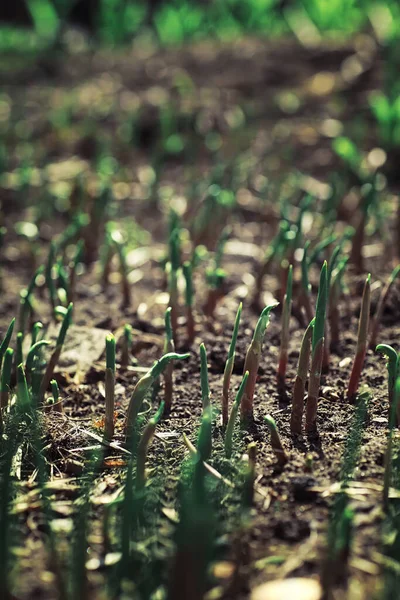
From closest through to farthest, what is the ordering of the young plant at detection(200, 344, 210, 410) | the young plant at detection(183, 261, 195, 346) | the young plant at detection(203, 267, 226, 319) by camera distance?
the young plant at detection(200, 344, 210, 410), the young plant at detection(183, 261, 195, 346), the young plant at detection(203, 267, 226, 319)

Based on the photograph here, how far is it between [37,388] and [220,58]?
3.64 m

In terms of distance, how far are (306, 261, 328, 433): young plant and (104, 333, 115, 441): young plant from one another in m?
0.41

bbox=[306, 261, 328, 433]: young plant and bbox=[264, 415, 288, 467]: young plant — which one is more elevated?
bbox=[306, 261, 328, 433]: young plant

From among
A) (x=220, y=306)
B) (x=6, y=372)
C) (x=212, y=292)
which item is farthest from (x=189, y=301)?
(x=6, y=372)

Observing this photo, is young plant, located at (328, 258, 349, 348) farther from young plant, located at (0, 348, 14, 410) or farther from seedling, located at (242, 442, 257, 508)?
young plant, located at (0, 348, 14, 410)

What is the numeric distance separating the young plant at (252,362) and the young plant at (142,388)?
15 centimetres

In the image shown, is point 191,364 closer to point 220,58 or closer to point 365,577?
point 365,577

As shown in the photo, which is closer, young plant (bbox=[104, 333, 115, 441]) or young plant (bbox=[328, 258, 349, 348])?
young plant (bbox=[104, 333, 115, 441])

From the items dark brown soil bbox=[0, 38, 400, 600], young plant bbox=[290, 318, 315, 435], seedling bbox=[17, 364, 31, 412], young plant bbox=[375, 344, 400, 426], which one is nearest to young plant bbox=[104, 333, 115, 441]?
dark brown soil bbox=[0, 38, 400, 600]

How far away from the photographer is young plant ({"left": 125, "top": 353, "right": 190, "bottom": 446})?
1466 mm

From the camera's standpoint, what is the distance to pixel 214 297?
7.48 feet

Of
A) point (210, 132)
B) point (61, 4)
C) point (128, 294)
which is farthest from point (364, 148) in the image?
point (61, 4)

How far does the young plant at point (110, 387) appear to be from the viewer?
4.99 ft

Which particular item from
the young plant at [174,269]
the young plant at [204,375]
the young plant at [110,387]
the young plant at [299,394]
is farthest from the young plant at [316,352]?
the young plant at [174,269]
